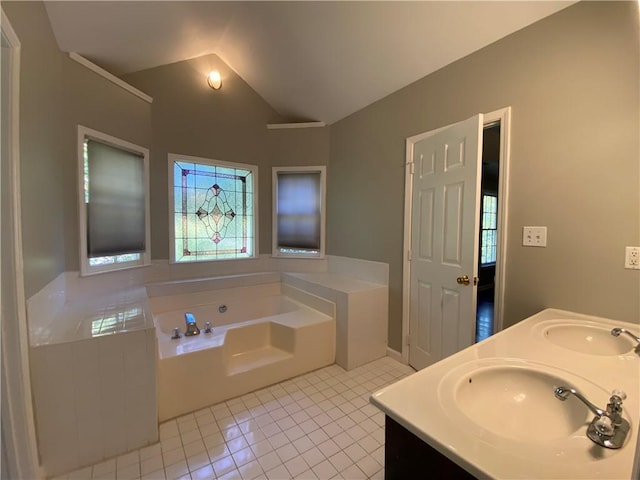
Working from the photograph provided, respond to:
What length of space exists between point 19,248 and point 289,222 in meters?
2.47

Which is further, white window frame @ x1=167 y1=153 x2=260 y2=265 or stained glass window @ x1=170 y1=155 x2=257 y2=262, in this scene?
stained glass window @ x1=170 y1=155 x2=257 y2=262

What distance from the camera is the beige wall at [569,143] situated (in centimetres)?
141

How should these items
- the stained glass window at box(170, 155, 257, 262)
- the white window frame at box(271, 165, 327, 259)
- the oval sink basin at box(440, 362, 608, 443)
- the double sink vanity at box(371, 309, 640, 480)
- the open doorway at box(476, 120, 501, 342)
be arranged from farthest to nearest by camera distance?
the open doorway at box(476, 120, 501, 342)
the white window frame at box(271, 165, 327, 259)
the stained glass window at box(170, 155, 257, 262)
the oval sink basin at box(440, 362, 608, 443)
the double sink vanity at box(371, 309, 640, 480)

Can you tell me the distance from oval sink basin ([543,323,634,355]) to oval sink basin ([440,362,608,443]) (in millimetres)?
461

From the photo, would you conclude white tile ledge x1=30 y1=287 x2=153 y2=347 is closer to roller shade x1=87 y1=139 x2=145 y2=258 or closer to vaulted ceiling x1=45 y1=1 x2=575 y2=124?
roller shade x1=87 y1=139 x2=145 y2=258

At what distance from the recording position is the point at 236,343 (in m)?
2.35

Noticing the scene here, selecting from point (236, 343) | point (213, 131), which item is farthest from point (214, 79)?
point (236, 343)

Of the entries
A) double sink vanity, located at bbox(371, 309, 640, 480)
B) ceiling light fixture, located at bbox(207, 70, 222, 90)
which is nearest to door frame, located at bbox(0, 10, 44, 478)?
double sink vanity, located at bbox(371, 309, 640, 480)

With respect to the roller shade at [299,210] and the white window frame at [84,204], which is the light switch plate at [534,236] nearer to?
the roller shade at [299,210]

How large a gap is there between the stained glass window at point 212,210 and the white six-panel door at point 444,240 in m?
1.96

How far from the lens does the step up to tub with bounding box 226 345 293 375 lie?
2.15 m

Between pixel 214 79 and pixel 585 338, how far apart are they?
369 centimetres

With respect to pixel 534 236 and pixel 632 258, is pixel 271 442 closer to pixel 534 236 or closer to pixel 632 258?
pixel 534 236

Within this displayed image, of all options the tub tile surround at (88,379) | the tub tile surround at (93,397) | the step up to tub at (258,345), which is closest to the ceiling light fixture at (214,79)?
the tub tile surround at (88,379)
